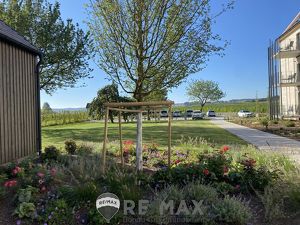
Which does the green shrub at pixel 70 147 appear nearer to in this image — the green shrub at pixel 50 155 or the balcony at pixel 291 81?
the green shrub at pixel 50 155

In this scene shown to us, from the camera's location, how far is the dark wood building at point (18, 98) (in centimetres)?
816

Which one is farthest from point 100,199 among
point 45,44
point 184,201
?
point 45,44

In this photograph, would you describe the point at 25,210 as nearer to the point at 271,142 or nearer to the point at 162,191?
the point at 162,191

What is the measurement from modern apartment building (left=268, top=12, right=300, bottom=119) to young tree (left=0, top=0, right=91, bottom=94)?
18.9 metres

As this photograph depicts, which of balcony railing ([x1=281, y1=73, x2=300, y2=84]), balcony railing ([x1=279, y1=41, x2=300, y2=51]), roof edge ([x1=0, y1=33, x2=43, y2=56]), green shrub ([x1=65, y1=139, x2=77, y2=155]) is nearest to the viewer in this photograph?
roof edge ([x1=0, y1=33, x2=43, y2=56])

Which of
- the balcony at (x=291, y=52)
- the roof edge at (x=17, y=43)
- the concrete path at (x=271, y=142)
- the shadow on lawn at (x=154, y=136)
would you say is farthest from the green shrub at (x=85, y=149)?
the balcony at (x=291, y=52)

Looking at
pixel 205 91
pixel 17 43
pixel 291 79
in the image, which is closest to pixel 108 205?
pixel 17 43

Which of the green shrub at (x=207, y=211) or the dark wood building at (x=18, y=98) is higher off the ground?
the dark wood building at (x=18, y=98)

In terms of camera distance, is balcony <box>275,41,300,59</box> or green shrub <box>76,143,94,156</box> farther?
balcony <box>275,41,300,59</box>

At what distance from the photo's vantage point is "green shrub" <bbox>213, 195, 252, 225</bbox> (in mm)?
4449

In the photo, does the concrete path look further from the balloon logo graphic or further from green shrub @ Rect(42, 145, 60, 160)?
the balloon logo graphic

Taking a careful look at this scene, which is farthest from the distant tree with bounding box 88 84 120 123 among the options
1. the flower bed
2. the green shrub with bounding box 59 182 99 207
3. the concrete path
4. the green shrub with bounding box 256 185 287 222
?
the green shrub with bounding box 256 185 287 222

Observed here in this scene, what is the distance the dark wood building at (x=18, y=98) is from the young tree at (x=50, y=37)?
13674 mm

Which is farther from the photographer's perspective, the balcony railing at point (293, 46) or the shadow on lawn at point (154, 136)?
the balcony railing at point (293, 46)
